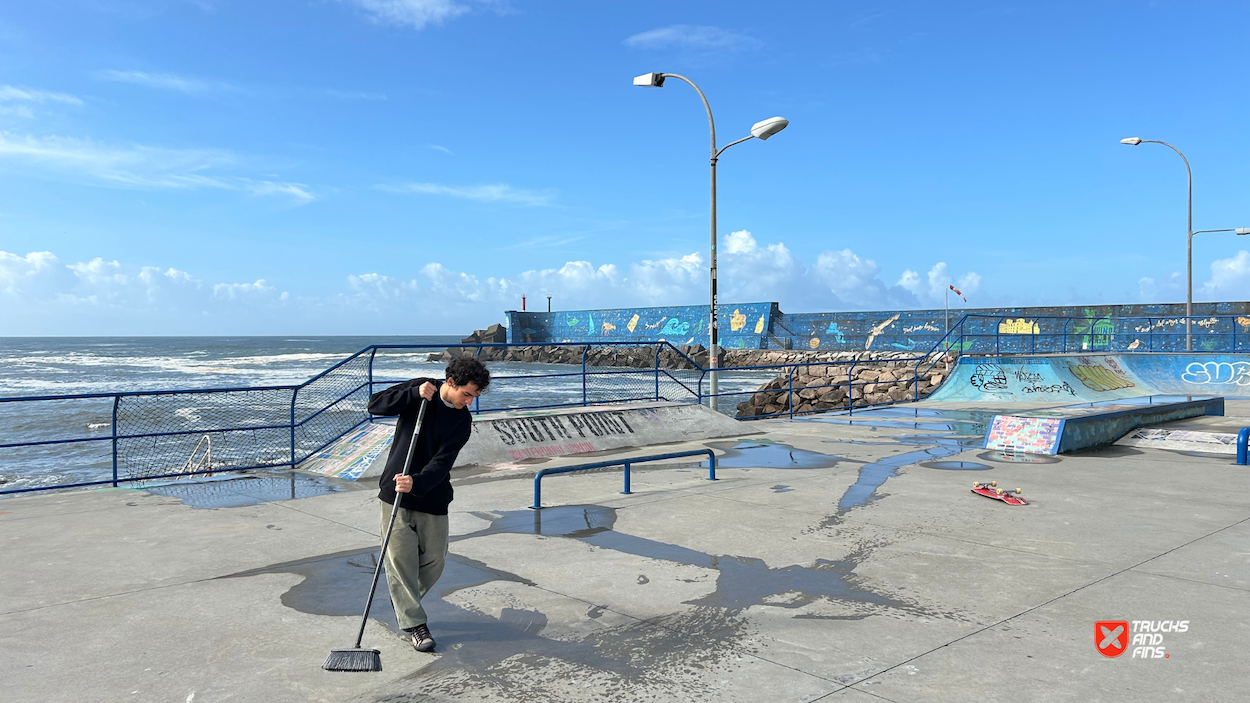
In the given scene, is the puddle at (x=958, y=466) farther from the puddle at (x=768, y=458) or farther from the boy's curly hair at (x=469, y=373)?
the boy's curly hair at (x=469, y=373)

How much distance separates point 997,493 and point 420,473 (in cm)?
692

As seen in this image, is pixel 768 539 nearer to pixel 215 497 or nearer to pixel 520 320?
pixel 215 497

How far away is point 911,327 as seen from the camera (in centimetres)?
4775

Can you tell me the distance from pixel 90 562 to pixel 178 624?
218 centimetres

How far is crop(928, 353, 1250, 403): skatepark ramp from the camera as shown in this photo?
2183cm

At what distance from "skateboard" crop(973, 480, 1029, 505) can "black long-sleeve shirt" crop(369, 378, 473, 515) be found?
6631mm

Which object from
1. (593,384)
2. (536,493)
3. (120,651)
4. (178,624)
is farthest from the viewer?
(593,384)

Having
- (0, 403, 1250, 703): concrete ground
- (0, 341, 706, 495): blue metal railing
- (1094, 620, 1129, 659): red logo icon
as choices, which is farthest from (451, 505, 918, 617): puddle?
(0, 341, 706, 495): blue metal railing

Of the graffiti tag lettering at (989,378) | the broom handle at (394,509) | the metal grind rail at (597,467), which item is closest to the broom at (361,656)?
the broom handle at (394,509)

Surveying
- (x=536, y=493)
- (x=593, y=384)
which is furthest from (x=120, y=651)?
(x=593, y=384)

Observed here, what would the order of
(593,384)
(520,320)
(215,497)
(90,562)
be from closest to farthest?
(90,562) < (215,497) < (593,384) < (520,320)

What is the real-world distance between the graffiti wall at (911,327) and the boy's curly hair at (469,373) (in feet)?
68.2

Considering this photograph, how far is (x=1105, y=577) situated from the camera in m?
6.07

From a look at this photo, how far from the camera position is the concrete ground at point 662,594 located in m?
4.23
